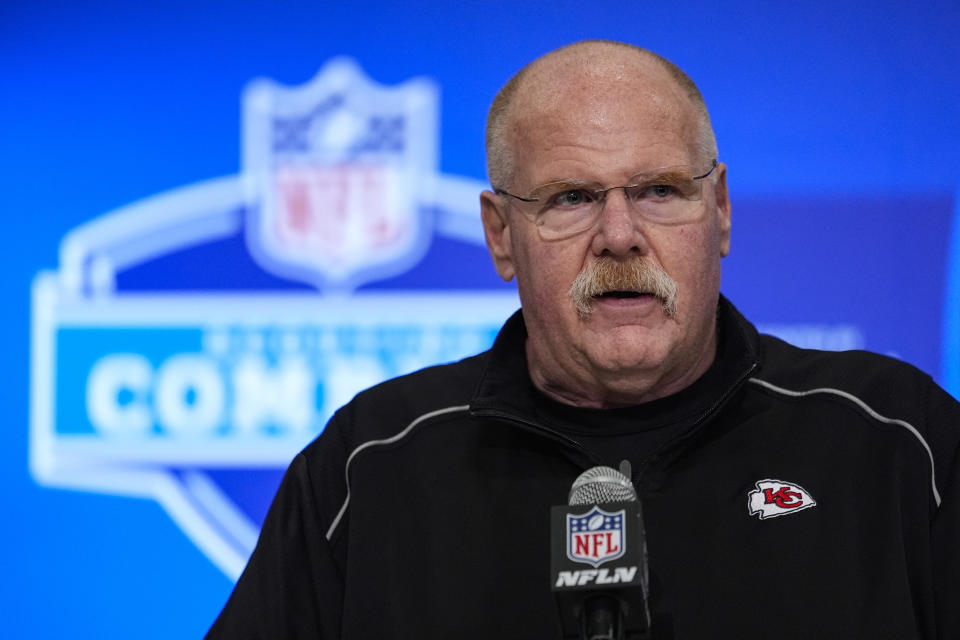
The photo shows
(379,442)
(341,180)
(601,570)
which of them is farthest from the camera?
(341,180)

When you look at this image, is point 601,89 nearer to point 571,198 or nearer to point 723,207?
point 571,198

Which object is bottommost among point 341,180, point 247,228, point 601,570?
point 601,570

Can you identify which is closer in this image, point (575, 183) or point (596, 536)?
point (596, 536)

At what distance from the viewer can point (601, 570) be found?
1.16 meters

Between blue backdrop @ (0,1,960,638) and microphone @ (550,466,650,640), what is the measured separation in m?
1.88

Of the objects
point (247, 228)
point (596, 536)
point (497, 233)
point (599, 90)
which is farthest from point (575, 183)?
point (247, 228)

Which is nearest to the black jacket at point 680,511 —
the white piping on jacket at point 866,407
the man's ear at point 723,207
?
the white piping on jacket at point 866,407

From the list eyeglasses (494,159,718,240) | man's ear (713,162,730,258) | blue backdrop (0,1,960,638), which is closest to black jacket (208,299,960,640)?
man's ear (713,162,730,258)

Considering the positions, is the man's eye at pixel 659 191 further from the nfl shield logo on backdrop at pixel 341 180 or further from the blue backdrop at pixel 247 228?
the nfl shield logo on backdrop at pixel 341 180

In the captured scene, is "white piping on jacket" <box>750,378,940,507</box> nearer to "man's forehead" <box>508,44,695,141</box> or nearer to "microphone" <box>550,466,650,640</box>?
"man's forehead" <box>508,44,695,141</box>

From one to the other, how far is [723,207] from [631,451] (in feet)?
1.56

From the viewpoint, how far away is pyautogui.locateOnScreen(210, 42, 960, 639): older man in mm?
1629

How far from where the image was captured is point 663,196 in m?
1.81

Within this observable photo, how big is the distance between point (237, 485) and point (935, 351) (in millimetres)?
1930
